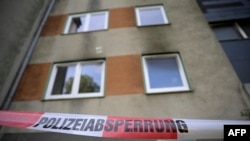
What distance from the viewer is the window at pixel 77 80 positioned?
5.69 meters

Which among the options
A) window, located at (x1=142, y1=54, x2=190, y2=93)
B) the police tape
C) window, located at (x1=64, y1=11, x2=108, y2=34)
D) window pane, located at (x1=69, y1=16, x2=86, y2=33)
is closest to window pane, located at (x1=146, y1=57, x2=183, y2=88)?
window, located at (x1=142, y1=54, x2=190, y2=93)

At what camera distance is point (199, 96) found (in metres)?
5.16

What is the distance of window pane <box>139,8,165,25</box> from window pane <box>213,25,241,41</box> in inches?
90.8

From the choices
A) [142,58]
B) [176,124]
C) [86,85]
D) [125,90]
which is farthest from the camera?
[142,58]

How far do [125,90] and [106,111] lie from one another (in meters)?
0.85

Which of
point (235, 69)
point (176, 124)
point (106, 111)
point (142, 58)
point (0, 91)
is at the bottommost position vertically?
point (176, 124)

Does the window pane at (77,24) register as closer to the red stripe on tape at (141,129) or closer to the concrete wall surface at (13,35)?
the concrete wall surface at (13,35)

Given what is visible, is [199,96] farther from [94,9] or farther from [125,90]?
[94,9]

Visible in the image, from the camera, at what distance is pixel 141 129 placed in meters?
3.26

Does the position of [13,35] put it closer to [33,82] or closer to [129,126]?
[33,82]

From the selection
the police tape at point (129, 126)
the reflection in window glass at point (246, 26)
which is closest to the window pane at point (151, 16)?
the reflection in window glass at point (246, 26)

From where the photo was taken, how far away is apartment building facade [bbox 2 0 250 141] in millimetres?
5047

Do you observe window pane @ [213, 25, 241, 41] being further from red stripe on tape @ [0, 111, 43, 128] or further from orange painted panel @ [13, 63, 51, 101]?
red stripe on tape @ [0, 111, 43, 128]

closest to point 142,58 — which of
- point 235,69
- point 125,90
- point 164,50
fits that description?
point 164,50
